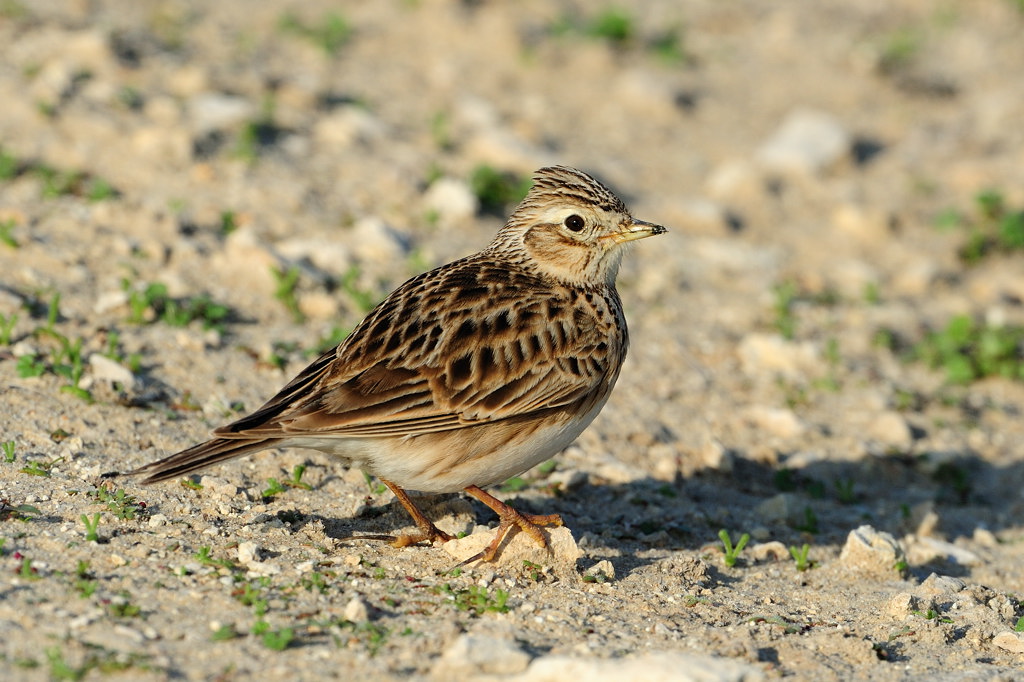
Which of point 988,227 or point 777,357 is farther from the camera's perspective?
point 988,227

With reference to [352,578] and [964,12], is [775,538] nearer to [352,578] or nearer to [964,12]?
[352,578]

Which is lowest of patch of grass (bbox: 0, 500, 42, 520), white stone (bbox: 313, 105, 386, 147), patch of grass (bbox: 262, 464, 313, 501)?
patch of grass (bbox: 262, 464, 313, 501)

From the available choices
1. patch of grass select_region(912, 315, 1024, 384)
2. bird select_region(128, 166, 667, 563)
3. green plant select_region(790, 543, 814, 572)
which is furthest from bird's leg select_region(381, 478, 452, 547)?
patch of grass select_region(912, 315, 1024, 384)

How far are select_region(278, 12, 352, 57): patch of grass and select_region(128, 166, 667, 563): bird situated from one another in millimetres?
6474

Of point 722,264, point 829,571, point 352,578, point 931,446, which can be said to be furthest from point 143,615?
point 722,264

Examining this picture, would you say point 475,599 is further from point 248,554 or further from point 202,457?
point 202,457

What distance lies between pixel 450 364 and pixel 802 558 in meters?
2.10

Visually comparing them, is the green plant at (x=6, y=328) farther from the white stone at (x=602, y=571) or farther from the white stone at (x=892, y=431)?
the white stone at (x=892, y=431)

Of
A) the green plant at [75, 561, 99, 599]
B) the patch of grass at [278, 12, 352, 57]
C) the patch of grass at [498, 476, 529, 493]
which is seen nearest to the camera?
the green plant at [75, 561, 99, 599]

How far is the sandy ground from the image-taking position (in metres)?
5.14

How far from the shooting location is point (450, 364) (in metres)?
5.88

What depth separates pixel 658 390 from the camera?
861 centimetres

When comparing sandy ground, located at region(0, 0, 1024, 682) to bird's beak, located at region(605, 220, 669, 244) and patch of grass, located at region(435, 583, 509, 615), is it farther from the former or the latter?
bird's beak, located at region(605, 220, 669, 244)

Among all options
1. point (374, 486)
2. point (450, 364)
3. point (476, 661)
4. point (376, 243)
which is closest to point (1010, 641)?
point (476, 661)
